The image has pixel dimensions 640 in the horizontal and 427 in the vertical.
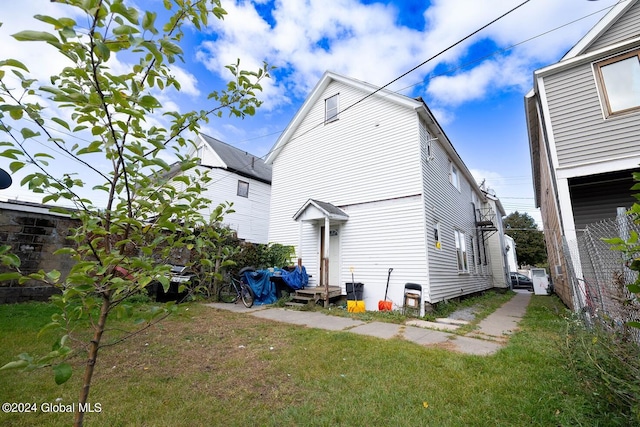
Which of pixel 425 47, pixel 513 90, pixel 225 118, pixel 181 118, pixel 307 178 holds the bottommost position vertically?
pixel 181 118

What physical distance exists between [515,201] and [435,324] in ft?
94.1

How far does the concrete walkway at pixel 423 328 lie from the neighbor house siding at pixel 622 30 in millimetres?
7021

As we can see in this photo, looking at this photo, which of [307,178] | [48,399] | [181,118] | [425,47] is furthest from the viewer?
[307,178]

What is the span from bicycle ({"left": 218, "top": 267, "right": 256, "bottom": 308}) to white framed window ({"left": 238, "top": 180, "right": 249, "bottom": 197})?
7668 mm

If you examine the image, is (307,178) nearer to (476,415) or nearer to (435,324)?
(435,324)

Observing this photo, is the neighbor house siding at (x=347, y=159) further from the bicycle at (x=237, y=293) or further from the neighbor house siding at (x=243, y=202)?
the neighbor house siding at (x=243, y=202)

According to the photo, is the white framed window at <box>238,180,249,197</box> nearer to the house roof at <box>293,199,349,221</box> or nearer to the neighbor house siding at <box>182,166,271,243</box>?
the neighbor house siding at <box>182,166,271,243</box>

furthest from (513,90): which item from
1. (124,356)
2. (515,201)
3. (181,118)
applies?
(515,201)

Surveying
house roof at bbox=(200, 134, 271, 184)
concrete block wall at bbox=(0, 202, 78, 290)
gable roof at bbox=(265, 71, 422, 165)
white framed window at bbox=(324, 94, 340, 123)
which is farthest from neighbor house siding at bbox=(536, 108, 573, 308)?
concrete block wall at bbox=(0, 202, 78, 290)

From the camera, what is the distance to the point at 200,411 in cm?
263

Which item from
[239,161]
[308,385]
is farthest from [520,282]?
[308,385]

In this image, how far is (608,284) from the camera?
3695 mm

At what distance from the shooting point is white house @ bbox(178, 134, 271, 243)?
16.3m

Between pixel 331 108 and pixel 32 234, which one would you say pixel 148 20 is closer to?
pixel 32 234
